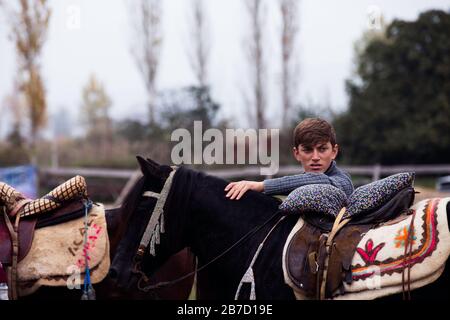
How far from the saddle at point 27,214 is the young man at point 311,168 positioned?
1309 millimetres

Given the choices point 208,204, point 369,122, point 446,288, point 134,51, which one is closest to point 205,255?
point 208,204

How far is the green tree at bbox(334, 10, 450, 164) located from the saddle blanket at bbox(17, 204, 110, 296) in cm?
1603

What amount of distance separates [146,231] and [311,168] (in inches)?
40.7

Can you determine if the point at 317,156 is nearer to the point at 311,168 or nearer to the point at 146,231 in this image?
the point at 311,168

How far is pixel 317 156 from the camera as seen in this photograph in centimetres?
321

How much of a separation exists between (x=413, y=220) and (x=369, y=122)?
55.6ft

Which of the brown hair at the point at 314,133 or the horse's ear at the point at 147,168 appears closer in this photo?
the horse's ear at the point at 147,168

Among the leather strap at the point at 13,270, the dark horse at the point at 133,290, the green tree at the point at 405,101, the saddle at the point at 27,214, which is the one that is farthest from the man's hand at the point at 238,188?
the green tree at the point at 405,101

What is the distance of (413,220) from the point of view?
8.76 ft

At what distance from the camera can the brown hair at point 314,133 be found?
320cm

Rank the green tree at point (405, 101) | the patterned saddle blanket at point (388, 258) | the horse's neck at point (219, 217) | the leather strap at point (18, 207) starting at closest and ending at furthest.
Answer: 1. the patterned saddle blanket at point (388, 258)
2. the horse's neck at point (219, 217)
3. the leather strap at point (18, 207)
4. the green tree at point (405, 101)

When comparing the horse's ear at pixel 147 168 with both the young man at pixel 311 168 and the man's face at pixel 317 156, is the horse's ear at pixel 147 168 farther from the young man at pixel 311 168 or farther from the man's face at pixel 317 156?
the man's face at pixel 317 156

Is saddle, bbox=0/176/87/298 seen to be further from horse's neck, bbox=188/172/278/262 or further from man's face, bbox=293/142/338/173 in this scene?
man's face, bbox=293/142/338/173

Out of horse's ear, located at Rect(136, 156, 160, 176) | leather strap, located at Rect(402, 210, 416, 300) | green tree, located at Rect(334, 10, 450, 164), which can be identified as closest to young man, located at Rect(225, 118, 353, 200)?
horse's ear, located at Rect(136, 156, 160, 176)
